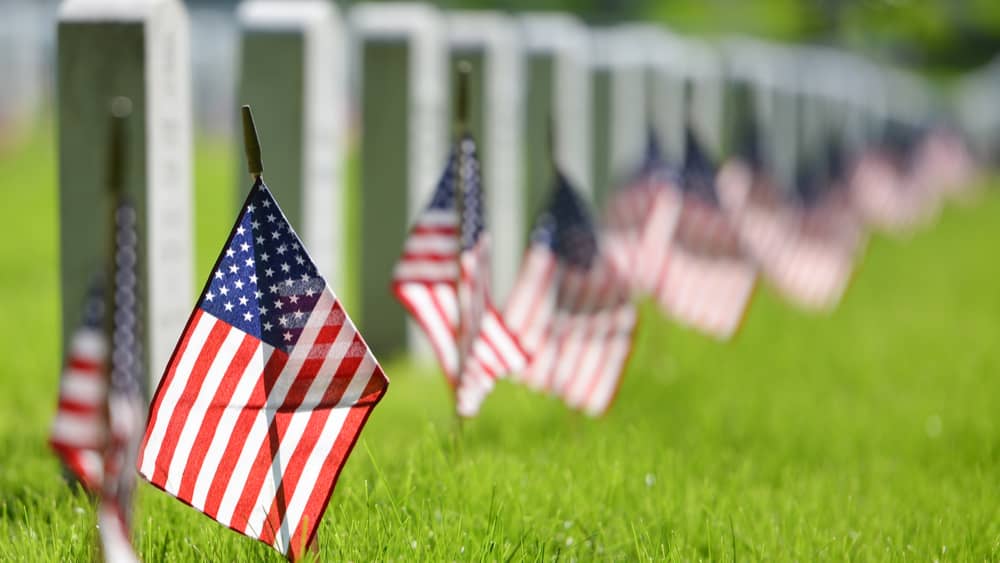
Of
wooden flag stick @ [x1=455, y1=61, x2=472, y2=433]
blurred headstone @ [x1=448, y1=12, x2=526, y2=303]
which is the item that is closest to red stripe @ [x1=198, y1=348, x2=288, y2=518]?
wooden flag stick @ [x1=455, y1=61, x2=472, y2=433]

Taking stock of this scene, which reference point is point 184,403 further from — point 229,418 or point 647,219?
point 647,219

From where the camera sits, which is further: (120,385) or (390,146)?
(390,146)

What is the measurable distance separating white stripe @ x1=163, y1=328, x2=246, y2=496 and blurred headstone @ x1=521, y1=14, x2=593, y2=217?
6.37 metres

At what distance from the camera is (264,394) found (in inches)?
156

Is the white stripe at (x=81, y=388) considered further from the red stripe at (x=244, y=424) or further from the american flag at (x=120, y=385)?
the american flag at (x=120, y=385)

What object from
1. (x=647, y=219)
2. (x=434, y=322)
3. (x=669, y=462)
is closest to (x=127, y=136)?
(x=434, y=322)

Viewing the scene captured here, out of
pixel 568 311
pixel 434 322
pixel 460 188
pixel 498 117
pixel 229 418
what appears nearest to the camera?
pixel 229 418

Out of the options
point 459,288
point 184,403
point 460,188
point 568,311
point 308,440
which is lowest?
point 568,311

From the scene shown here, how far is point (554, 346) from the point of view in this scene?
21.8 feet

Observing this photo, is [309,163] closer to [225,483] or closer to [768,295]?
[225,483]

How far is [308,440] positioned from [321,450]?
0.13 ft

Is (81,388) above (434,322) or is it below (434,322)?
above

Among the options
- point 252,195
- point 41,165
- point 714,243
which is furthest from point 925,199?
point 252,195

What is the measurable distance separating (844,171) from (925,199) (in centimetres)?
969
